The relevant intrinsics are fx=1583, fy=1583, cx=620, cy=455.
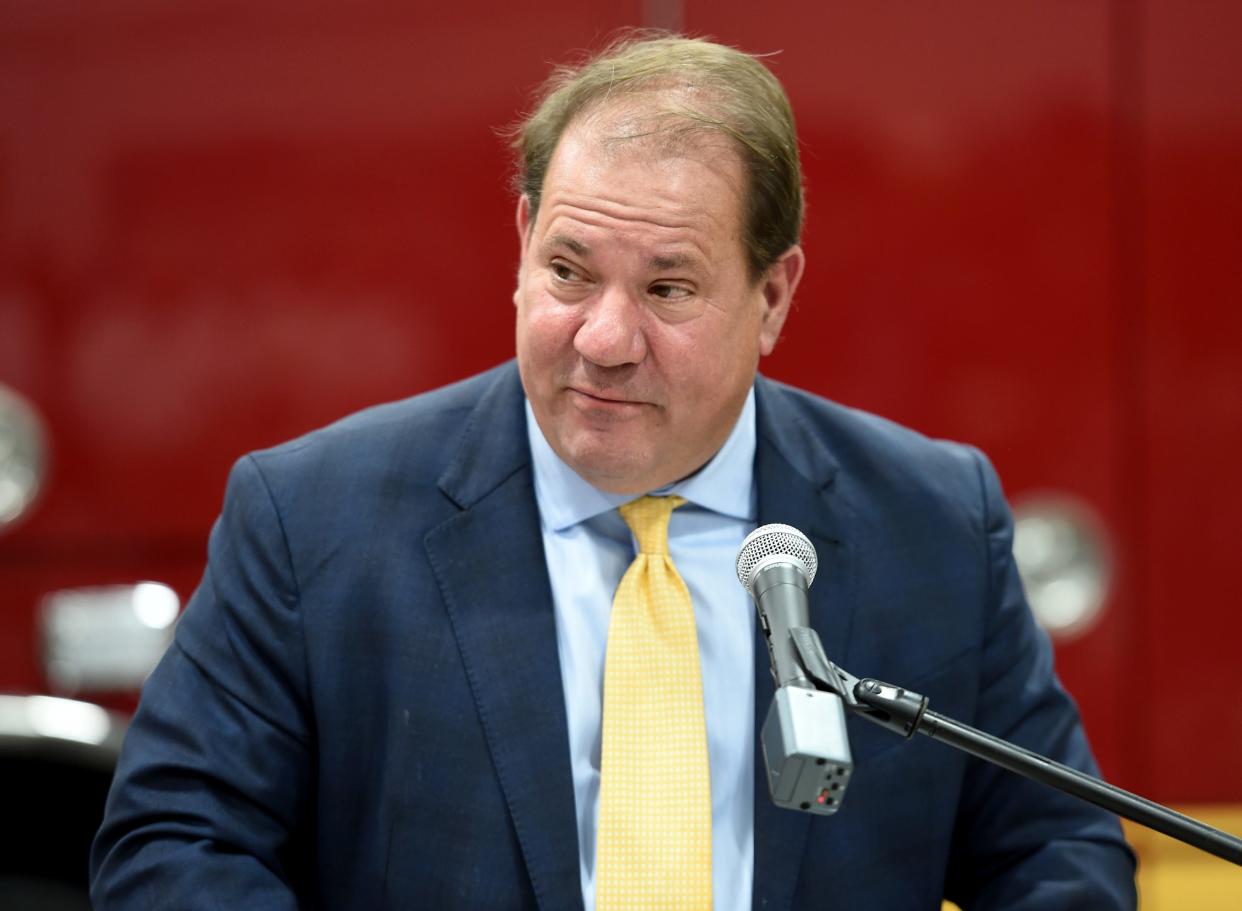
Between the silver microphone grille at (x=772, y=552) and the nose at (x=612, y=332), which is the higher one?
the nose at (x=612, y=332)

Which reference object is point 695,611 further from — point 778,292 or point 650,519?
point 778,292

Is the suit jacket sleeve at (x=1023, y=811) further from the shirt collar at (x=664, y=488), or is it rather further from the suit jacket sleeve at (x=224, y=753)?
the suit jacket sleeve at (x=224, y=753)

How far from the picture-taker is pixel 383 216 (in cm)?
234

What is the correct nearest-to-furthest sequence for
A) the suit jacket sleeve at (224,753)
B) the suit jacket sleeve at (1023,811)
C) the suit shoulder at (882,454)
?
the suit jacket sleeve at (224,753) < the suit jacket sleeve at (1023,811) < the suit shoulder at (882,454)

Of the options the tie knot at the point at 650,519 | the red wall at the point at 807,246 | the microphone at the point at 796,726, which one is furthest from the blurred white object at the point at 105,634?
the microphone at the point at 796,726

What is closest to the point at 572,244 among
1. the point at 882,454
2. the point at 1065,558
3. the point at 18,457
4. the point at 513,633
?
the point at 513,633

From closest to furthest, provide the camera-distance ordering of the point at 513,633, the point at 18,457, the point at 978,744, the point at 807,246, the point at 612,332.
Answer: the point at 978,744, the point at 612,332, the point at 513,633, the point at 18,457, the point at 807,246

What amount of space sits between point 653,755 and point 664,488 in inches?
12.5

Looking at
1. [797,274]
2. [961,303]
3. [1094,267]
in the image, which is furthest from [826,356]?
[797,274]

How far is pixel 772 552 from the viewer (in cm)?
131

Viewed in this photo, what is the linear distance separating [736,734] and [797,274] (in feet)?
1.78

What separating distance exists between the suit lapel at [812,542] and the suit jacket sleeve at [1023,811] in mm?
201

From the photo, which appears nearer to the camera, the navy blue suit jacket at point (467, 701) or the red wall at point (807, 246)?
the navy blue suit jacket at point (467, 701)

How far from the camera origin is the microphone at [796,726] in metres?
1.12
